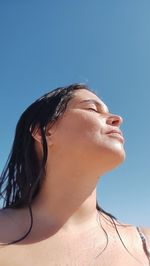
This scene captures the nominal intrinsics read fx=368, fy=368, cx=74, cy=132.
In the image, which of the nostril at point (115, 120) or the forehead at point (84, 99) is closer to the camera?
the nostril at point (115, 120)

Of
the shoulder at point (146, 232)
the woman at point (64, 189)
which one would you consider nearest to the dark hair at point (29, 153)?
the woman at point (64, 189)

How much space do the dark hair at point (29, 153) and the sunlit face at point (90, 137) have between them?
0.71 feet

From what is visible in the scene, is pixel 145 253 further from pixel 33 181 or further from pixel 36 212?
pixel 33 181

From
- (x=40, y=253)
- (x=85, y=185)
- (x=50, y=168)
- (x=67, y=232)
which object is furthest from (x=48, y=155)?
(x=40, y=253)

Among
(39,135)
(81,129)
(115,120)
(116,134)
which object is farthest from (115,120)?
(39,135)

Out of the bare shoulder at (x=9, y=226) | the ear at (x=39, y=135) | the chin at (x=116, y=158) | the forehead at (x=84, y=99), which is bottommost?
the bare shoulder at (x=9, y=226)

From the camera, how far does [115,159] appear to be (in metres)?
3.90

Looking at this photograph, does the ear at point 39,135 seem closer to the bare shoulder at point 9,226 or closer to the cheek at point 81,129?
the cheek at point 81,129

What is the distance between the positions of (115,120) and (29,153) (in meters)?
1.13

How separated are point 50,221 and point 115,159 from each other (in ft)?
3.08

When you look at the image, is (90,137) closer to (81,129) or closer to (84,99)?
(81,129)

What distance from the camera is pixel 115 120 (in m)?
4.29

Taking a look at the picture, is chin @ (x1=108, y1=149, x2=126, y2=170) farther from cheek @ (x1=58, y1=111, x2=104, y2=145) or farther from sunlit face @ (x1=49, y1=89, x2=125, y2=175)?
cheek @ (x1=58, y1=111, x2=104, y2=145)

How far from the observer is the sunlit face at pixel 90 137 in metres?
3.89
